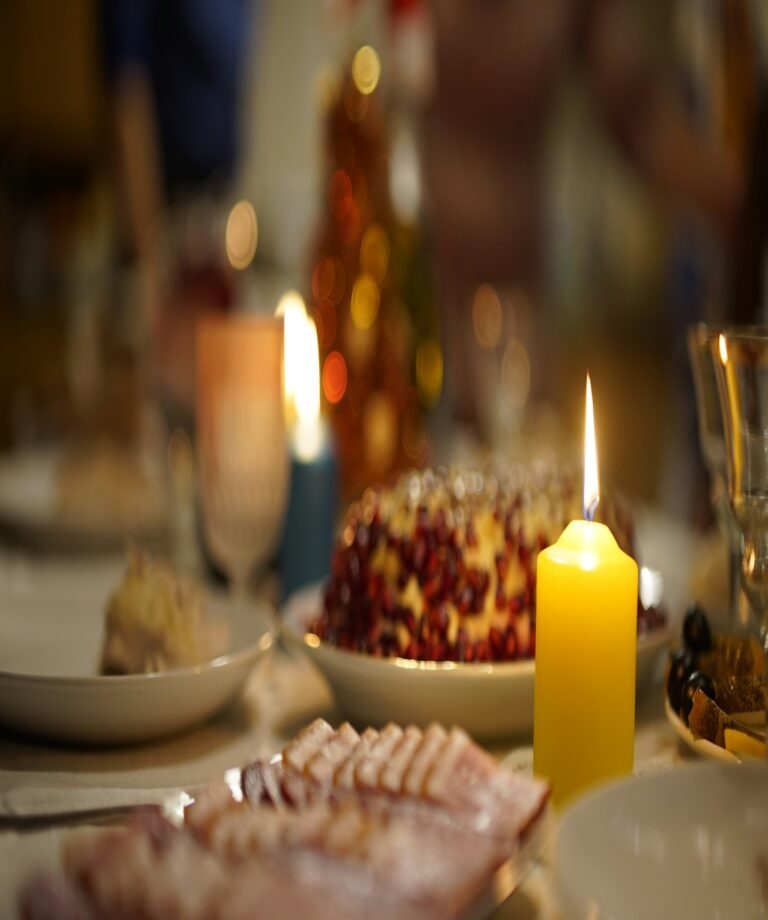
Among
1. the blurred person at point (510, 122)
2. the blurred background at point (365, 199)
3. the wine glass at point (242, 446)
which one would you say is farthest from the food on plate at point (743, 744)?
the blurred person at point (510, 122)

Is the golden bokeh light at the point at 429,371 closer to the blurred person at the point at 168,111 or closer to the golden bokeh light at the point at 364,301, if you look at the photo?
the golden bokeh light at the point at 364,301

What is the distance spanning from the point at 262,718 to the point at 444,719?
15 centimetres

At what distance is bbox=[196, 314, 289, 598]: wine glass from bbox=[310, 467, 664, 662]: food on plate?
0.20m

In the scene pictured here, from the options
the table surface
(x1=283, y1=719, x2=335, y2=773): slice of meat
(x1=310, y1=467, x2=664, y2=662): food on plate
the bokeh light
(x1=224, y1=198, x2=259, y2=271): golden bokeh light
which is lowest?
the table surface

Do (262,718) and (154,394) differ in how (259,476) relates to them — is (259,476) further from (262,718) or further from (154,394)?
(154,394)

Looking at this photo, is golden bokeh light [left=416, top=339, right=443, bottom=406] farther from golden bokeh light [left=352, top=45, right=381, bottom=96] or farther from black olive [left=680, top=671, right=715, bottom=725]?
black olive [left=680, top=671, right=715, bottom=725]

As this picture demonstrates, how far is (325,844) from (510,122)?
2.26 m

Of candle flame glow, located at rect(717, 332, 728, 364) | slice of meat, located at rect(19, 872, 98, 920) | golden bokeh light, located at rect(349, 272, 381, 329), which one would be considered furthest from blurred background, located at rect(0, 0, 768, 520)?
slice of meat, located at rect(19, 872, 98, 920)

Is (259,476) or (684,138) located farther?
(684,138)

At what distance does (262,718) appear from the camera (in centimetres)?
72

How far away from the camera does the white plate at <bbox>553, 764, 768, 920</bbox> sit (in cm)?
40

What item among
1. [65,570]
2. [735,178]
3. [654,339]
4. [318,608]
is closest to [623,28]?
[735,178]

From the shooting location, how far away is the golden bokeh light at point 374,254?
131 cm

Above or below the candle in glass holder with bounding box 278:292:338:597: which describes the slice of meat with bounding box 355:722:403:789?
below
